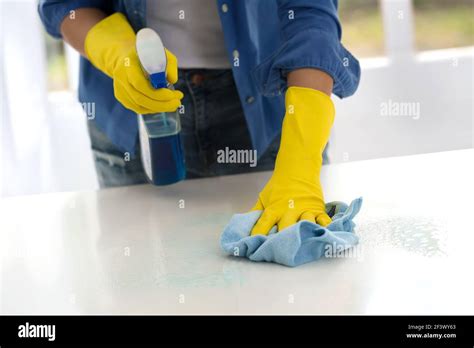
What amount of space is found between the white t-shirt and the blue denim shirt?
0.12 ft

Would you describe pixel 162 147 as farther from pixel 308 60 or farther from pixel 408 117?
pixel 408 117

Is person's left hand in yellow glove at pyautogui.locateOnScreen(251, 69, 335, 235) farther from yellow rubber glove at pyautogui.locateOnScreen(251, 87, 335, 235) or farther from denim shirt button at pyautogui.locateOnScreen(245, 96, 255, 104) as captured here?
denim shirt button at pyautogui.locateOnScreen(245, 96, 255, 104)

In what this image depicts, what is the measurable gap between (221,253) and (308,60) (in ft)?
1.22

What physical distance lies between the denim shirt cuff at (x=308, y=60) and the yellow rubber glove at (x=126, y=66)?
0.17 metres

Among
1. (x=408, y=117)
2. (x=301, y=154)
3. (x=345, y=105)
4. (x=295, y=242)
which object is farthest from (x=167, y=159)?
(x=408, y=117)

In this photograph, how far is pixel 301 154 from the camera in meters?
1.28

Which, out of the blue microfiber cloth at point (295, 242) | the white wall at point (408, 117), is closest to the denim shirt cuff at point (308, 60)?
the blue microfiber cloth at point (295, 242)

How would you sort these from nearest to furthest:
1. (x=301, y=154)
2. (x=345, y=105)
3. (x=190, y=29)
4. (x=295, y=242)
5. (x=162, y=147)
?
(x=295, y=242) < (x=301, y=154) < (x=162, y=147) < (x=190, y=29) < (x=345, y=105)

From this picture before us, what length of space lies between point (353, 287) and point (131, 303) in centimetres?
28

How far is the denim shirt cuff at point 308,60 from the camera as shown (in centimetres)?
131

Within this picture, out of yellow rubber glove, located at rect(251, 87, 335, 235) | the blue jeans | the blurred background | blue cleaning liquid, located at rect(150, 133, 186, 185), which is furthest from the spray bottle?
the blurred background

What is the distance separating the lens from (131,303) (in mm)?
986

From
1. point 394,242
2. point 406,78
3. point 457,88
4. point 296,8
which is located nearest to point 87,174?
point 406,78

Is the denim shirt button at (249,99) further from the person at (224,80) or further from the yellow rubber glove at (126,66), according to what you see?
the yellow rubber glove at (126,66)
